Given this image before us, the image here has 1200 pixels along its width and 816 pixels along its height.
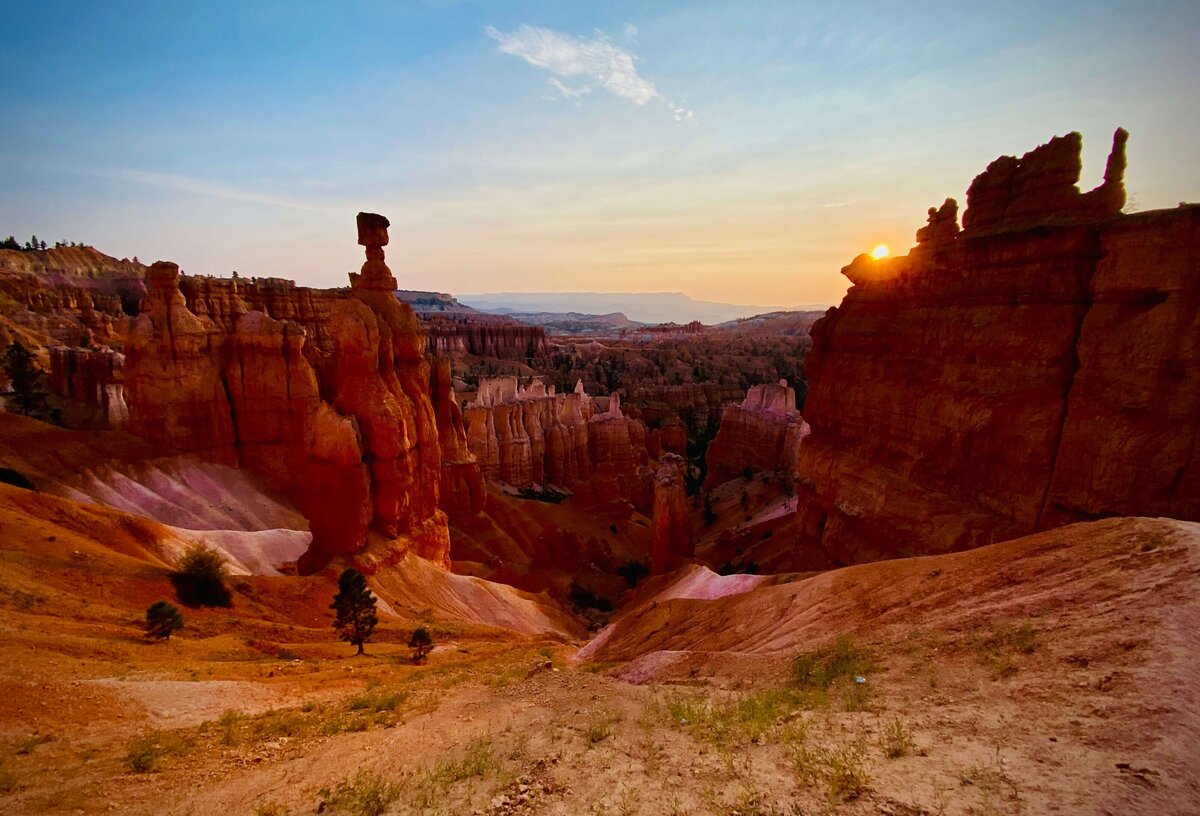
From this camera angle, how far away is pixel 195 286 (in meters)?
43.8

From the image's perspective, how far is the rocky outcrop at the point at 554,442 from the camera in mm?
47062

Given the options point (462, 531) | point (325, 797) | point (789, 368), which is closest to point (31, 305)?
point (462, 531)

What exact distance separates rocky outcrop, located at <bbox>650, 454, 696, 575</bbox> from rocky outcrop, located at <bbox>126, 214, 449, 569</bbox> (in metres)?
13.4

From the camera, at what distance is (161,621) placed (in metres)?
12.6

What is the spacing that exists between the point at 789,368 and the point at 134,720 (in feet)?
333

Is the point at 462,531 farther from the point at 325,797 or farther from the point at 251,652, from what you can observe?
the point at 325,797

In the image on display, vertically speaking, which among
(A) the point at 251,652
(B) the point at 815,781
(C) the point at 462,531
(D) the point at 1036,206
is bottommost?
(C) the point at 462,531

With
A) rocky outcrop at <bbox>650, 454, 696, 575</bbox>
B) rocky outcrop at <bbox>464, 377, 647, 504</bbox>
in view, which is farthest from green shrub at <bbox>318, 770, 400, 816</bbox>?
rocky outcrop at <bbox>464, 377, 647, 504</bbox>

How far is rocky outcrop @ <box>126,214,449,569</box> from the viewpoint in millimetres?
23203

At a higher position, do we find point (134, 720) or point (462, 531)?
point (134, 720)

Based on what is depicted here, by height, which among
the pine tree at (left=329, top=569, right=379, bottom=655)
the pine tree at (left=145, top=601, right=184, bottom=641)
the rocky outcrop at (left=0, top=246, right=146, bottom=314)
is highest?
the rocky outcrop at (left=0, top=246, right=146, bottom=314)

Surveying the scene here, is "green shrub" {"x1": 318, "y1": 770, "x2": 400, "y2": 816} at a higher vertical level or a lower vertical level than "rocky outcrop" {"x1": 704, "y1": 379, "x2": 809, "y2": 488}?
higher

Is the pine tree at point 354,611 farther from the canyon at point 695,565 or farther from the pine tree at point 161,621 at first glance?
the pine tree at point 161,621

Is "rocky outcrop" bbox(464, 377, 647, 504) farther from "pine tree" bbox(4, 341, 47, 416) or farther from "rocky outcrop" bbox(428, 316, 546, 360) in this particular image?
"rocky outcrop" bbox(428, 316, 546, 360)
